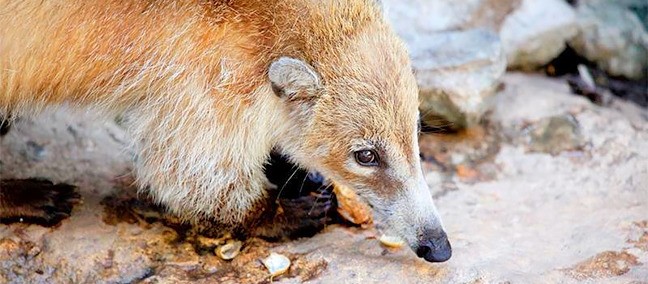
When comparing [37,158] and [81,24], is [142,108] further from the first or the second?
[37,158]

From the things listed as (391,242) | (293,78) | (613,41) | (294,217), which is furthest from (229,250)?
(613,41)

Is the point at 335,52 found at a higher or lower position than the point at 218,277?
higher

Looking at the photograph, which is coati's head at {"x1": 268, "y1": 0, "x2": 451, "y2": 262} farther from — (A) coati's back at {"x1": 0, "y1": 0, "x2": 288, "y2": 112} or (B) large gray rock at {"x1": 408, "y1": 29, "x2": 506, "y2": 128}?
(B) large gray rock at {"x1": 408, "y1": 29, "x2": 506, "y2": 128}

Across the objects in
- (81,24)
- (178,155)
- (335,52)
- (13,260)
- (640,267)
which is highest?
(81,24)

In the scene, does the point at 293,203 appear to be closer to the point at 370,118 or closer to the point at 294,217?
the point at 294,217

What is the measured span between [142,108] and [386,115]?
5.16ft

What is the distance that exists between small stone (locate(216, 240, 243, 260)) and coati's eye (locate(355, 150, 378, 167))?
1.01m

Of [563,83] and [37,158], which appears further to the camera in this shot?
[563,83]

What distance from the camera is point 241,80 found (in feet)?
17.6

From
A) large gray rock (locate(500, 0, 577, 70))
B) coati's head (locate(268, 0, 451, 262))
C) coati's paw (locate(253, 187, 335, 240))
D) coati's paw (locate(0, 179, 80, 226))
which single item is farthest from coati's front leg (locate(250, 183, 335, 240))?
large gray rock (locate(500, 0, 577, 70))

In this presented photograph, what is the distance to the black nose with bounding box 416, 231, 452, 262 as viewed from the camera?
5211mm

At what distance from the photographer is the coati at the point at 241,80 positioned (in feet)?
17.4

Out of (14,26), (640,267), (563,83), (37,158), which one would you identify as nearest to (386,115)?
(640,267)

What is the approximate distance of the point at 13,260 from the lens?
5.42m
